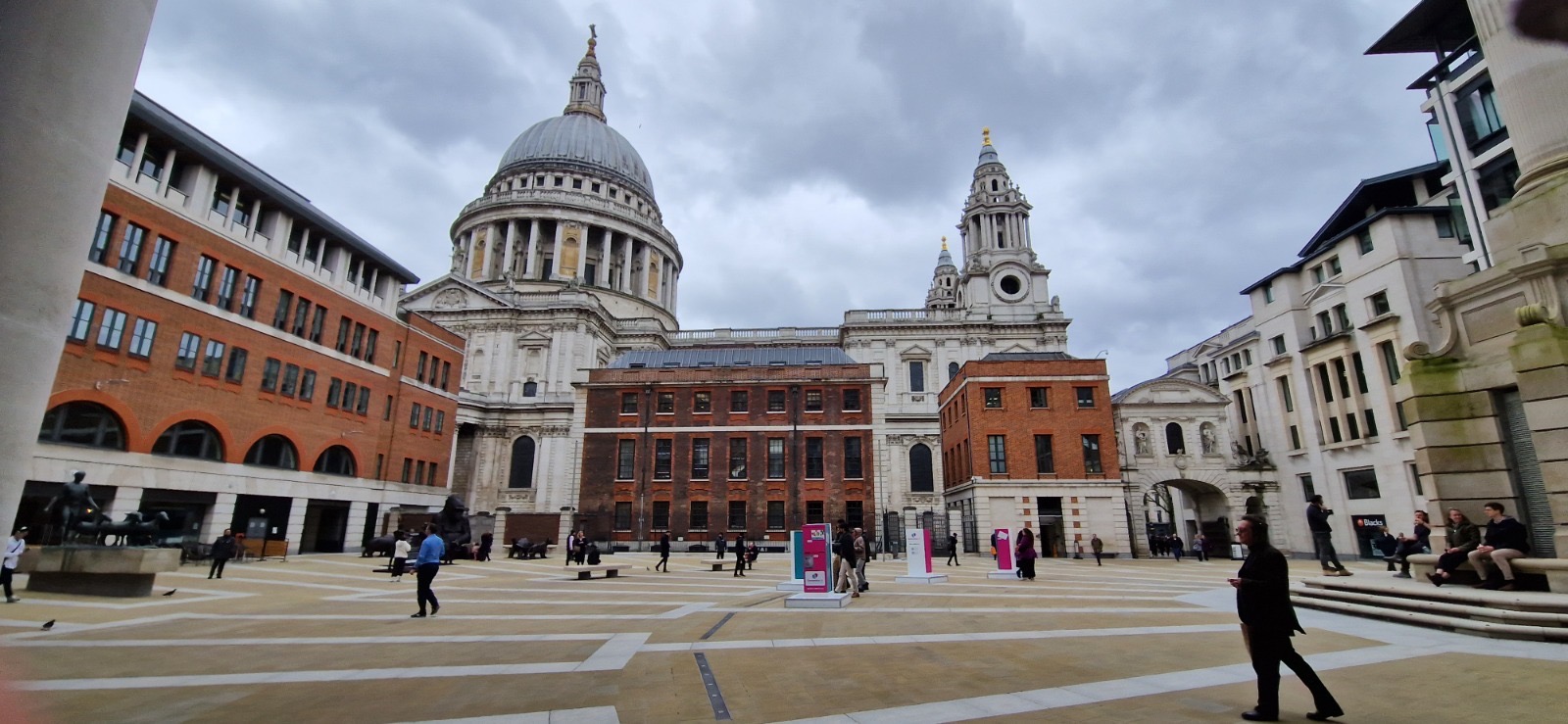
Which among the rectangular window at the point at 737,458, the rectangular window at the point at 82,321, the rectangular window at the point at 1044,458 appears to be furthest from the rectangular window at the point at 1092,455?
the rectangular window at the point at 82,321

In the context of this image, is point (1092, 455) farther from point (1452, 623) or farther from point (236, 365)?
point (236, 365)

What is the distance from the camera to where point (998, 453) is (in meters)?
36.6

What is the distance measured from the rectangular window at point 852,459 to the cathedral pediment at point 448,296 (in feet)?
127

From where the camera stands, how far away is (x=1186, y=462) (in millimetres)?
40469

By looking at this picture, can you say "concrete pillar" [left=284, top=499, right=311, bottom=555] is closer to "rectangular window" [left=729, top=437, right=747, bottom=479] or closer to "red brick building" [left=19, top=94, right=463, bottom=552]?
"red brick building" [left=19, top=94, right=463, bottom=552]

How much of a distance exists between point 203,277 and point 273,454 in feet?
27.6

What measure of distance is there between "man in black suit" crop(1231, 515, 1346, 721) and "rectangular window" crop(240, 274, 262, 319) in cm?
3653

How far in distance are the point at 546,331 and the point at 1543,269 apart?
61665mm

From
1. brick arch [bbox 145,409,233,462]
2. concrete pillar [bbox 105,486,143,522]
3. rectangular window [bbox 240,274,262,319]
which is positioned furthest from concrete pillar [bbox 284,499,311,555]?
rectangular window [bbox 240,274,262,319]

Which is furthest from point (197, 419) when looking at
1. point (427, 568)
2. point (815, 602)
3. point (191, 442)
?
point (815, 602)

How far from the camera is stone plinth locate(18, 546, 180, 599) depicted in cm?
1462

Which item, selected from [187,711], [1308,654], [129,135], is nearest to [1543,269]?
[1308,654]

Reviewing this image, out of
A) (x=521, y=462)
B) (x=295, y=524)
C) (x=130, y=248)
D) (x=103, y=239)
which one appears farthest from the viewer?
(x=521, y=462)

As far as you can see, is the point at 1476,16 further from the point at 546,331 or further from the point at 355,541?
the point at 546,331
